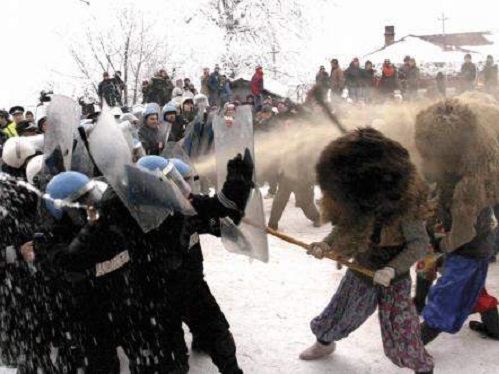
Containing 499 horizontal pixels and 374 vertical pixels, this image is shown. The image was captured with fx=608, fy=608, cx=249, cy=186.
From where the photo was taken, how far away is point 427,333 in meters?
4.05

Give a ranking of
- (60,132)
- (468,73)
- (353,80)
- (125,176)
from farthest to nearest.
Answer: (353,80) → (468,73) → (60,132) → (125,176)

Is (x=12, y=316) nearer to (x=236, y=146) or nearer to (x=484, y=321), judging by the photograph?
(x=236, y=146)

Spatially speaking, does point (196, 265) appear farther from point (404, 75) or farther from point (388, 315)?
point (404, 75)

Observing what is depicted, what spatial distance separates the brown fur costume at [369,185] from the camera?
3.48 m

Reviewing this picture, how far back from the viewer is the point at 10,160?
487cm

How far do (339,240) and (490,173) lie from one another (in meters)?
1.07

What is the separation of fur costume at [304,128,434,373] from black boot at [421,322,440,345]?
44cm

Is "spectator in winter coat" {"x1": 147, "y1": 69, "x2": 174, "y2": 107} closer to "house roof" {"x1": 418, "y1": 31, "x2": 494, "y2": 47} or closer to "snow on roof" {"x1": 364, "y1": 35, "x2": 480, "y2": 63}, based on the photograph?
"snow on roof" {"x1": 364, "y1": 35, "x2": 480, "y2": 63}

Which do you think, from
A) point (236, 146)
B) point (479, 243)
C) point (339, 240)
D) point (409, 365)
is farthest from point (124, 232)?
point (479, 243)

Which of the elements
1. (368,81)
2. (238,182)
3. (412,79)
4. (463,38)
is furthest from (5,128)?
(463,38)

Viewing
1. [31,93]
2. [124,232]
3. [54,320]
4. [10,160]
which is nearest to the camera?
[124,232]

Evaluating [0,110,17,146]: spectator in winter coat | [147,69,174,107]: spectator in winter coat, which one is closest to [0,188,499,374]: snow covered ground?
[0,110,17,146]: spectator in winter coat

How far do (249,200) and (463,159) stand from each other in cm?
A: 140

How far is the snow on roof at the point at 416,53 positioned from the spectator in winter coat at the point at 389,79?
10682 millimetres
